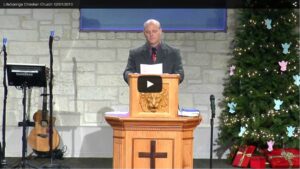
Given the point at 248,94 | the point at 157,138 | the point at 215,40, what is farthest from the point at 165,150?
the point at 215,40

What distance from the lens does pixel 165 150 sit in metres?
4.06

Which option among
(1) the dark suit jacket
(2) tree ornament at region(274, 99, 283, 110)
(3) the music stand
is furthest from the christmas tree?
(3) the music stand

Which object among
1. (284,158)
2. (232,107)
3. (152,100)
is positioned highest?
(152,100)

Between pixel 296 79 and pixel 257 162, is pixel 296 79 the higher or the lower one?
the higher one

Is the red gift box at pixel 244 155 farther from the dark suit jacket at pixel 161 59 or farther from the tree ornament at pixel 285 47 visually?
the dark suit jacket at pixel 161 59

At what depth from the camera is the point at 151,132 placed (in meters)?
4.06

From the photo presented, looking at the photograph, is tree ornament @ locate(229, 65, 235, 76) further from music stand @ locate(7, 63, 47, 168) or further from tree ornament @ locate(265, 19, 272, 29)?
music stand @ locate(7, 63, 47, 168)

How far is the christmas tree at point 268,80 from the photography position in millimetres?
6910

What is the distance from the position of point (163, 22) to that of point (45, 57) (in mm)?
1606

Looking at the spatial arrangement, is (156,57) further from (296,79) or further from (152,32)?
(296,79)

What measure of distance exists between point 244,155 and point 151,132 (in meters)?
3.10

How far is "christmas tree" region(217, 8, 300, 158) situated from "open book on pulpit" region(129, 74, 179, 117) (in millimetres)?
2903
